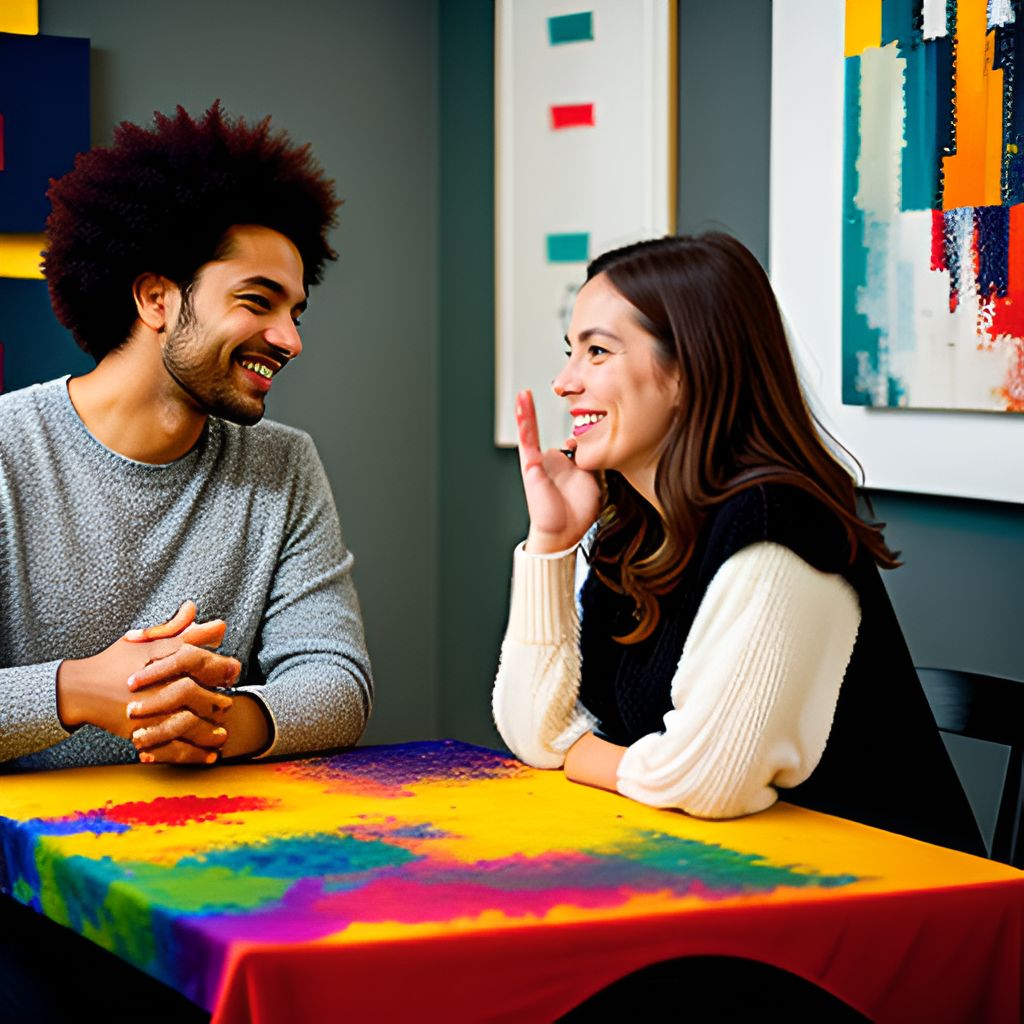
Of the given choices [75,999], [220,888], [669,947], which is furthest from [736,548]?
[75,999]

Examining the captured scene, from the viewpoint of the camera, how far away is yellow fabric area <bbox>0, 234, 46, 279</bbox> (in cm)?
321

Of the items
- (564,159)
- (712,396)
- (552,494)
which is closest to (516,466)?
(564,159)

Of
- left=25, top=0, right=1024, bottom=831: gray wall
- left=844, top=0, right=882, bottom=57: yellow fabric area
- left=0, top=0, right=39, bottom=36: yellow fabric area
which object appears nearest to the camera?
left=844, top=0, right=882, bottom=57: yellow fabric area

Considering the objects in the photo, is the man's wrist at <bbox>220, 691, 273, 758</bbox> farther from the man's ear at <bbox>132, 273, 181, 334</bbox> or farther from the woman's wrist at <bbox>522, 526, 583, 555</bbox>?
the man's ear at <bbox>132, 273, 181, 334</bbox>

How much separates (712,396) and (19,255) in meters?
1.94

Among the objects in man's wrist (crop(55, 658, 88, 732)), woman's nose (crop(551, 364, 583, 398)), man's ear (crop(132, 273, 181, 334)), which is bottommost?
man's wrist (crop(55, 658, 88, 732))

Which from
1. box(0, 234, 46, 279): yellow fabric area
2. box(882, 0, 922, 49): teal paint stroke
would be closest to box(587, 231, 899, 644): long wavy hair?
box(882, 0, 922, 49): teal paint stroke

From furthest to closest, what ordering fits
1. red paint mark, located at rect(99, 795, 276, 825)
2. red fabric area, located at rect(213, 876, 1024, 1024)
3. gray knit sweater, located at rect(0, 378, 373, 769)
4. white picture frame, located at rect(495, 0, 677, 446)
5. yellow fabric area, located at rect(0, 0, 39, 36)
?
1. yellow fabric area, located at rect(0, 0, 39, 36)
2. white picture frame, located at rect(495, 0, 677, 446)
3. gray knit sweater, located at rect(0, 378, 373, 769)
4. red paint mark, located at rect(99, 795, 276, 825)
5. red fabric area, located at rect(213, 876, 1024, 1024)

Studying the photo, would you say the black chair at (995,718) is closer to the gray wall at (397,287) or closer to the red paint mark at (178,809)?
the red paint mark at (178,809)

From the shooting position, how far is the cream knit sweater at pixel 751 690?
61.3 inches

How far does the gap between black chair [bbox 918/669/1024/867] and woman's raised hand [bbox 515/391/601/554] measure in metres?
0.49

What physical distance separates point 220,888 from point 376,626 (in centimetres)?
240

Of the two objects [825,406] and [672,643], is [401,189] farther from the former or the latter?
[672,643]

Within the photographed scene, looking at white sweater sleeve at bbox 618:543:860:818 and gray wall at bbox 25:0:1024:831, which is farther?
gray wall at bbox 25:0:1024:831
